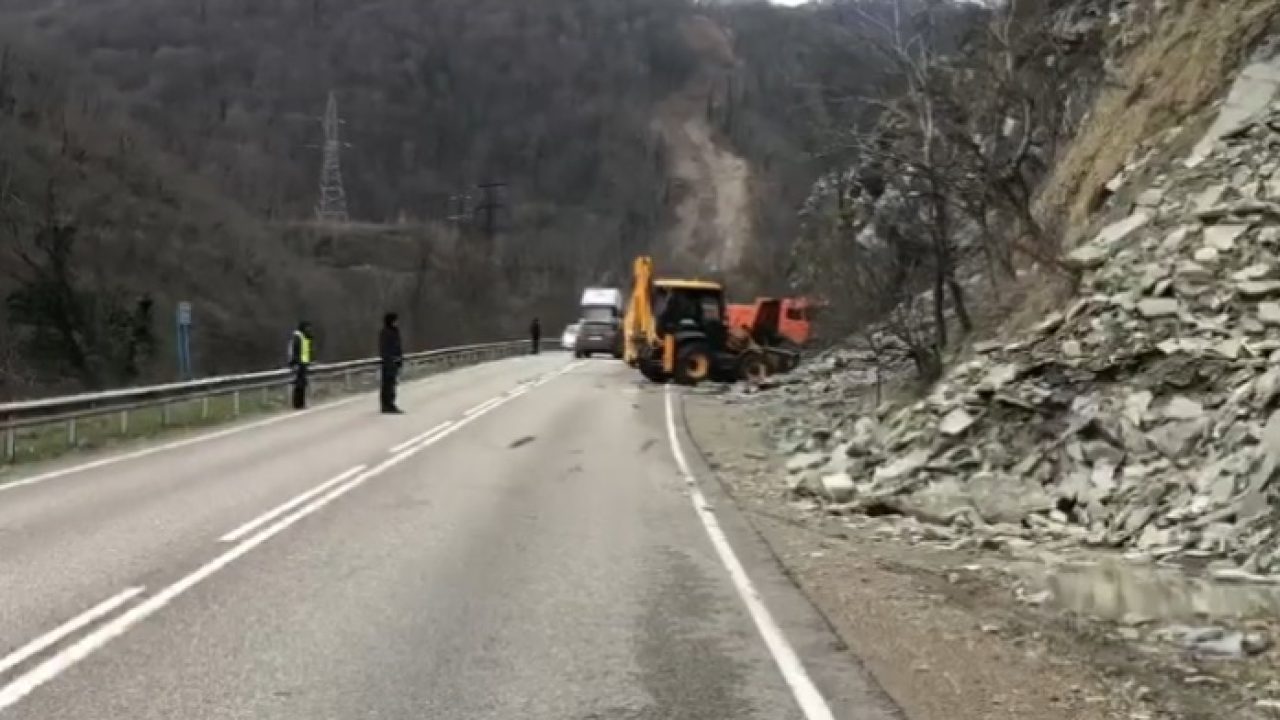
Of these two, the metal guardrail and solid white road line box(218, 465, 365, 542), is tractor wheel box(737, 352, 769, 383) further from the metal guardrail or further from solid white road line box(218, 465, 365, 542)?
solid white road line box(218, 465, 365, 542)

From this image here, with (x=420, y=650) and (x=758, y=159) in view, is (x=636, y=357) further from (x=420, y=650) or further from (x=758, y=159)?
(x=758, y=159)

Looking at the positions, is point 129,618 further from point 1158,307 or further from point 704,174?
point 704,174

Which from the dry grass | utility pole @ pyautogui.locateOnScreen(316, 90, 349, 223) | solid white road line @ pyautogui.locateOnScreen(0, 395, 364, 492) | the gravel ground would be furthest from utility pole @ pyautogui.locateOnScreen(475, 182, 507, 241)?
the gravel ground

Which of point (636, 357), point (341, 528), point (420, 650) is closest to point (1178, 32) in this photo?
point (341, 528)

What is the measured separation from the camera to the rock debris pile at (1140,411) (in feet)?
33.1

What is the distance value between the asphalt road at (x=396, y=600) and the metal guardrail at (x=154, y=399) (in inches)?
104

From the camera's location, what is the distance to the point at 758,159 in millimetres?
144375

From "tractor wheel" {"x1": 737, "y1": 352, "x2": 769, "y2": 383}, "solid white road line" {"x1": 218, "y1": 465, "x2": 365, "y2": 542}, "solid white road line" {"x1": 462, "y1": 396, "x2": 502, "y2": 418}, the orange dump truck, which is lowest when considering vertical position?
"solid white road line" {"x1": 462, "y1": 396, "x2": 502, "y2": 418}

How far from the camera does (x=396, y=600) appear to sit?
8477 millimetres

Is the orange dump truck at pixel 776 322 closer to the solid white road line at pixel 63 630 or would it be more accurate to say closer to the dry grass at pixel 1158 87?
the dry grass at pixel 1158 87

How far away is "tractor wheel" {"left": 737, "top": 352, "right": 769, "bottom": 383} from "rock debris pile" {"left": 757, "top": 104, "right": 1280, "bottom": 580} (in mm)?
20051

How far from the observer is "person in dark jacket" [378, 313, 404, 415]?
86.6ft

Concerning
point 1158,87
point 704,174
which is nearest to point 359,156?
point 704,174

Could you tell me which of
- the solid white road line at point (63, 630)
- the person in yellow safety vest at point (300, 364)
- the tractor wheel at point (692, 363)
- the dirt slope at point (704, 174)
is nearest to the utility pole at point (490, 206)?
the dirt slope at point (704, 174)
